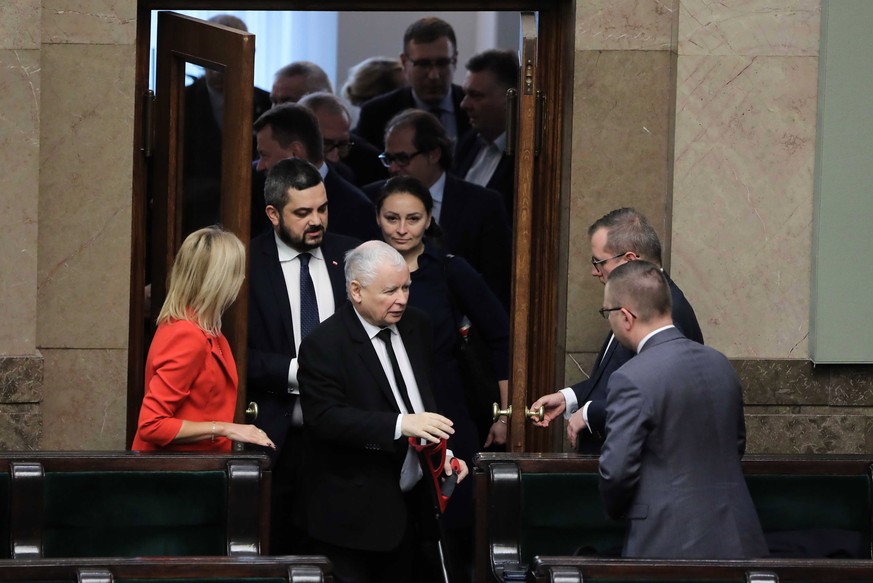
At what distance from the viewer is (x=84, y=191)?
6.34m

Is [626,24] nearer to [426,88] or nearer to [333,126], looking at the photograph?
[333,126]

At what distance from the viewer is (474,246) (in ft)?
27.3

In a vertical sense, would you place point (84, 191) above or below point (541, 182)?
below

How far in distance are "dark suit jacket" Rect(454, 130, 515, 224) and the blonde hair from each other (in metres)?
3.79

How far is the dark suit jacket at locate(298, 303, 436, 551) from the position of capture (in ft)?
17.5

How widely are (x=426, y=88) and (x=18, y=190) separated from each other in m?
4.84

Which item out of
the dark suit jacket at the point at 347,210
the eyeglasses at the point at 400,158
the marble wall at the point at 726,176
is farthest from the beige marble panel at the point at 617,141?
the eyeglasses at the point at 400,158

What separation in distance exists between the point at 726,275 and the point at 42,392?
3003 mm

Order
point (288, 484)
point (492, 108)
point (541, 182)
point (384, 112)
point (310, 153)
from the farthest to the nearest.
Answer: point (384, 112), point (492, 108), point (310, 153), point (541, 182), point (288, 484)

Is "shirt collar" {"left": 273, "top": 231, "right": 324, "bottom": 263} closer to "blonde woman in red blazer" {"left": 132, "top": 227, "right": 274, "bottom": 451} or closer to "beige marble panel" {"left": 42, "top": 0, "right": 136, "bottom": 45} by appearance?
"blonde woman in red blazer" {"left": 132, "top": 227, "right": 274, "bottom": 451}

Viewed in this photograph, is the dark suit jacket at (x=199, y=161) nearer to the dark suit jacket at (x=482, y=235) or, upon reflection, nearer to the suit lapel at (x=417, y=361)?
the suit lapel at (x=417, y=361)

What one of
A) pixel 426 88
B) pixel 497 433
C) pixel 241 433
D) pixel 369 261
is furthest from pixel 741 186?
pixel 426 88

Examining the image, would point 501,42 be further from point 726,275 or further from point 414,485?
point 414,485

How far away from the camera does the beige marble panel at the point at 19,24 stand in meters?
6.15
